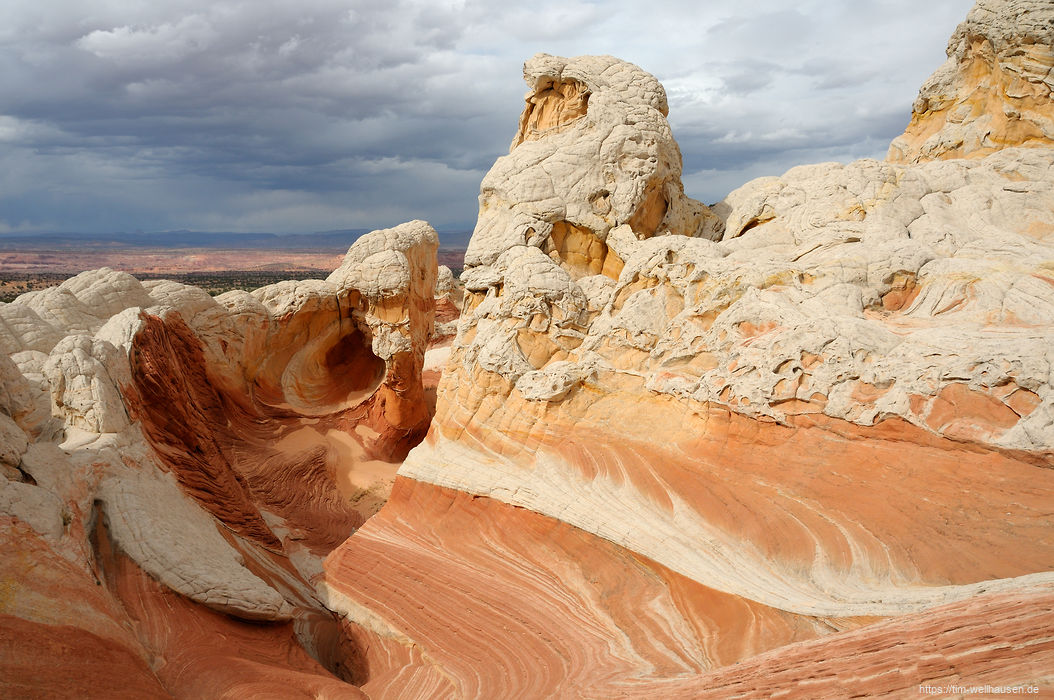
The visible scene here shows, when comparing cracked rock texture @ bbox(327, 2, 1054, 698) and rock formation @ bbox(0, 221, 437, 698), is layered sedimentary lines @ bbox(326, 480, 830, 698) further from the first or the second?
rock formation @ bbox(0, 221, 437, 698)

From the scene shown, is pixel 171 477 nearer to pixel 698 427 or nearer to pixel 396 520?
pixel 396 520

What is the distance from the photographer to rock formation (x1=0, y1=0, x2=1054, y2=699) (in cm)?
442

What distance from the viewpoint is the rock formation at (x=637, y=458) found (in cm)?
442

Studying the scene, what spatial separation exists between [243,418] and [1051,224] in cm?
1235

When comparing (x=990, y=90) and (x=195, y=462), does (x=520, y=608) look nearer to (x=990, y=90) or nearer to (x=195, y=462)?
(x=195, y=462)

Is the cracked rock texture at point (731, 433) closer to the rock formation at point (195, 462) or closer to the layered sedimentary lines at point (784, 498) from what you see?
the layered sedimentary lines at point (784, 498)

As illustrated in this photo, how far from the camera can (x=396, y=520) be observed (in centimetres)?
758

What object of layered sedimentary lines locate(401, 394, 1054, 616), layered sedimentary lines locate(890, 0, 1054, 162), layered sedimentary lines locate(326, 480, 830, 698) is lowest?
layered sedimentary lines locate(326, 480, 830, 698)

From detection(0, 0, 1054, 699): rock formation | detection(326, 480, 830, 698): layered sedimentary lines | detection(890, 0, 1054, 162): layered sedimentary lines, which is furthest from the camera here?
detection(890, 0, 1054, 162): layered sedimentary lines

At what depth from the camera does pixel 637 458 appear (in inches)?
256

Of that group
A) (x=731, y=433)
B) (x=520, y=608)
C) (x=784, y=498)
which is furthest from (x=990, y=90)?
(x=520, y=608)

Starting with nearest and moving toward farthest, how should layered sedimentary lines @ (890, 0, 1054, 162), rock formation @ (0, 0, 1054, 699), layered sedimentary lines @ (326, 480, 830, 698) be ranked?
1. rock formation @ (0, 0, 1054, 699)
2. layered sedimentary lines @ (326, 480, 830, 698)
3. layered sedimentary lines @ (890, 0, 1054, 162)

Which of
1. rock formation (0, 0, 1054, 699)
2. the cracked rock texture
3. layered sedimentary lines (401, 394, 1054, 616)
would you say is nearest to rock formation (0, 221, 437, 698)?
rock formation (0, 0, 1054, 699)

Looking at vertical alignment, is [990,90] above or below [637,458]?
above
